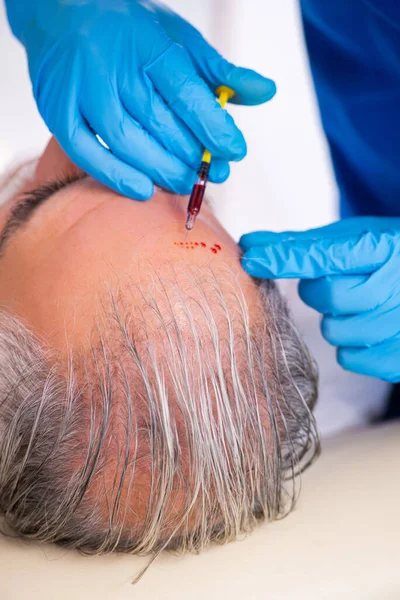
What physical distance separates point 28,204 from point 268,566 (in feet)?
2.53

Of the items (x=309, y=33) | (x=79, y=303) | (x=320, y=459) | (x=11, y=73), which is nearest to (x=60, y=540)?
(x=79, y=303)

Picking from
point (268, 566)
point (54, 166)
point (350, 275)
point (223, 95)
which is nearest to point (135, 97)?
point (223, 95)

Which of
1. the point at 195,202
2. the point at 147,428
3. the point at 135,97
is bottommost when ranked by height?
the point at 147,428

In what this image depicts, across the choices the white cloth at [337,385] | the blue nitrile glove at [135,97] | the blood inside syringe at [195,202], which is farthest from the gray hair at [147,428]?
the white cloth at [337,385]

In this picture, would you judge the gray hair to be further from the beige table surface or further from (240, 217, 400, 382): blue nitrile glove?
(240, 217, 400, 382): blue nitrile glove

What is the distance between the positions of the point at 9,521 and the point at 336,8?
133 cm

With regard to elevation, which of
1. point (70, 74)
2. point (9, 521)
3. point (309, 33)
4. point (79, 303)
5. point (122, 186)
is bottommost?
point (9, 521)

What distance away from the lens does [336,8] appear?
1.41 m

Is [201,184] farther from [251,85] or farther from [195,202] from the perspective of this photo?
[251,85]

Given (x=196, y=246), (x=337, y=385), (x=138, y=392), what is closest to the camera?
(x=138, y=392)

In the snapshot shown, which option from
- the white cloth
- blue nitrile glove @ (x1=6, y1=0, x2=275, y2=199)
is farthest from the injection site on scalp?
the white cloth

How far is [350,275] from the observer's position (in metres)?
1.09

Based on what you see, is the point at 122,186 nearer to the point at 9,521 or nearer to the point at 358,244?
the point at 358,244

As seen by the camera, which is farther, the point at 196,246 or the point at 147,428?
the point at 196,246
